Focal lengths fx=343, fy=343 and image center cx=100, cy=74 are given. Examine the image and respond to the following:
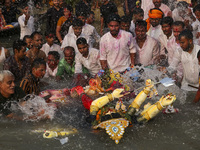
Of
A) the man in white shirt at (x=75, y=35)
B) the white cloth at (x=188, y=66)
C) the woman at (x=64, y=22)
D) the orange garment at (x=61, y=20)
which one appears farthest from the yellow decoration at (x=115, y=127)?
the orange garment at (x=61, y=20)

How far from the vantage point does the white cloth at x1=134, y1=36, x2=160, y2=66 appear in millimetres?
7535

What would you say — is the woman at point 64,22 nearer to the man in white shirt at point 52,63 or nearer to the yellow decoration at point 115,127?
the man in white shirt at point 52,63

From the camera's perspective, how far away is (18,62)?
6.97 m

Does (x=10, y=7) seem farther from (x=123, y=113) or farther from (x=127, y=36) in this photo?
(x=123, y=113)

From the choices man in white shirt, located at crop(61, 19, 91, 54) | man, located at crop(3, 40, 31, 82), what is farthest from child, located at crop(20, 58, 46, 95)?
man in white shirt, located at crop(61, 19, 91, 54)

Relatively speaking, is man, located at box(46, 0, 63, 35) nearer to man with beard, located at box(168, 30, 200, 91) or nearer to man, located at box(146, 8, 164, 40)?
man, located at box(146, 8, 164, 40)

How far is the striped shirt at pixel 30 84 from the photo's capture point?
6.02 metres

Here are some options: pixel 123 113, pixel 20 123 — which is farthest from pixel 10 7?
pixel 123 113

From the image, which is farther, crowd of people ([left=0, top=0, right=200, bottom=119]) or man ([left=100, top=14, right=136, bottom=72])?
man ([left=100, top=14, right=136, bottom=72])

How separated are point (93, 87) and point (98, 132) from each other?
155 cm

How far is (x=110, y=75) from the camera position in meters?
6.79

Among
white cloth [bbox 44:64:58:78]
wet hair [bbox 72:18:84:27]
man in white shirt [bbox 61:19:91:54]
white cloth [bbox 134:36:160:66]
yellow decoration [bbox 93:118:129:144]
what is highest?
wet hair [bbox 72:18:84:27]

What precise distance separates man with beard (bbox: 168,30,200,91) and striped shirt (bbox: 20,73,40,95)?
8.71 feet

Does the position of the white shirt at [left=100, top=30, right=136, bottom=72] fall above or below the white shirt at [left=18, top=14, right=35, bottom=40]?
below
